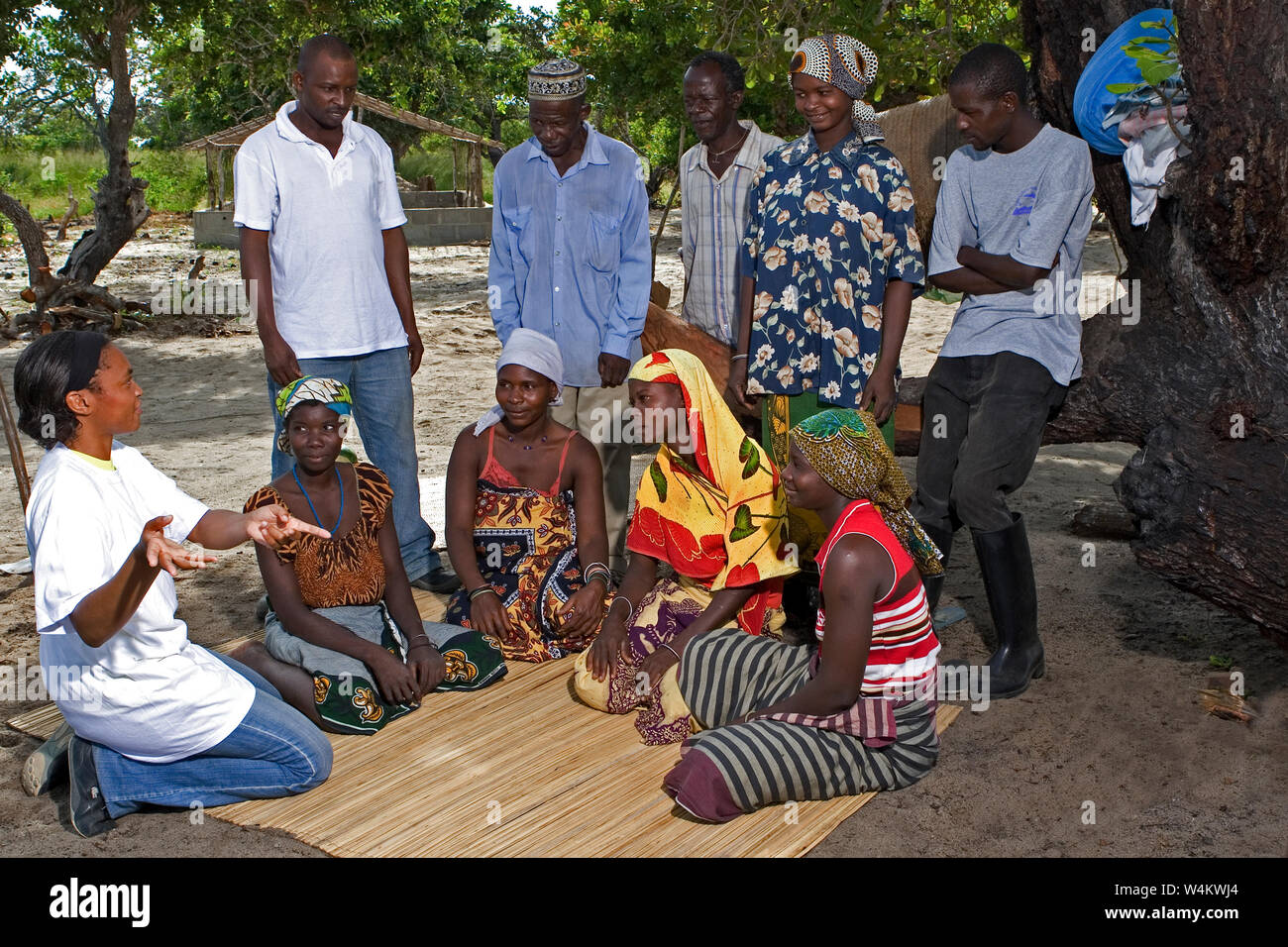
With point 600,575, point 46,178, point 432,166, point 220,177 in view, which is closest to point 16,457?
point 600,575

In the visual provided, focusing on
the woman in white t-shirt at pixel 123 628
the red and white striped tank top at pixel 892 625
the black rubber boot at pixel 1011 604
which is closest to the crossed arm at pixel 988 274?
the black rubber boot at pixel 1011 604

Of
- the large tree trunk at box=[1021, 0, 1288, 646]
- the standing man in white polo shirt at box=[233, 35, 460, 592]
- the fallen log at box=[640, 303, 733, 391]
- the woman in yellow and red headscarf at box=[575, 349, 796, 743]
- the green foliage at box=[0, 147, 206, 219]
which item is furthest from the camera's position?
the green foliage at box=[0, 147, 206, 219]

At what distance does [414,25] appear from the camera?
916 inches

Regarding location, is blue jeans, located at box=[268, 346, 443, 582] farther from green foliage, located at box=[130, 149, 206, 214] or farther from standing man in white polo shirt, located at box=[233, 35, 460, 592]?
green foliage, located at box=[130, 149, 206, 214]

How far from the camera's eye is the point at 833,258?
401cm

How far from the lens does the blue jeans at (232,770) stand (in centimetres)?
316

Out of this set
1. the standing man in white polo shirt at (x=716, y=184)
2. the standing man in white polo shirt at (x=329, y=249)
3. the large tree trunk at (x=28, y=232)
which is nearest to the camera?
the standing man in white polo shirt at (x=329, y=249)

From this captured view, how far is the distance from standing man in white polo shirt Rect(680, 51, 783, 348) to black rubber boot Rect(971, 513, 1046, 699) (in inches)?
49.6

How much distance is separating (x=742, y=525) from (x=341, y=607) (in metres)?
1.32

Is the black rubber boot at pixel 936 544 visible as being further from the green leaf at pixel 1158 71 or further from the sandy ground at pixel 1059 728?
the green leaf at pixel 1158 71

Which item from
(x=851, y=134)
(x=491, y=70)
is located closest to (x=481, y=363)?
(x=851, y=134)

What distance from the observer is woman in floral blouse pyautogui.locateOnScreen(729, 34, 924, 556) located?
12.9ft

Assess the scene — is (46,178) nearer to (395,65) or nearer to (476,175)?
(395,65)

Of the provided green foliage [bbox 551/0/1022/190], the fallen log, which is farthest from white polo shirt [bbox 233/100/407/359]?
green foliage [bbox 551/0/1022/190]
